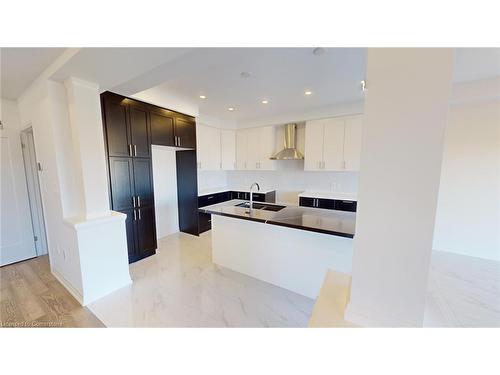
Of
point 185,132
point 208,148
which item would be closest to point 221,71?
point 185,132

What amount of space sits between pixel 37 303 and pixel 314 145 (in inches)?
179

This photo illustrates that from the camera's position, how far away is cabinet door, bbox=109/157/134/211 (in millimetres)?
2543

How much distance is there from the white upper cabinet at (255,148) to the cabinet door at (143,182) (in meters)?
2.35

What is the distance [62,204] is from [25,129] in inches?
64.5

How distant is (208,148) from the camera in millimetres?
4195

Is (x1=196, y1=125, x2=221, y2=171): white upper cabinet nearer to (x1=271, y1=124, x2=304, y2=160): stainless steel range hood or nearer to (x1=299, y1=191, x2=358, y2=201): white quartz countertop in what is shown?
(x1=271, y1=124, x2=304, y2=160): stainless steel range hood

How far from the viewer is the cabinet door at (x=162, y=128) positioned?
293 centimetres

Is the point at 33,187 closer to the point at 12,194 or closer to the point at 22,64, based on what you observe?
the point at 12,194

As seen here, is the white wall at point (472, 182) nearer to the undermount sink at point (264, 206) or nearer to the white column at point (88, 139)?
the undermount sink at point (264, 206)

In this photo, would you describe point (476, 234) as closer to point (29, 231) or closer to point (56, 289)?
point (56, 289)

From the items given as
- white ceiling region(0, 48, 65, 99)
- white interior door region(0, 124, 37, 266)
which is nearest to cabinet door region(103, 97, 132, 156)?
white ceiling region(0, 48, 65, 99)

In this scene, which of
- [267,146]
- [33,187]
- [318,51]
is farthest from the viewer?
[267,146]

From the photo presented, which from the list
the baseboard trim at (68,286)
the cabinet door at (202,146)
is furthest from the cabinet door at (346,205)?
the baseboard trim at (68,286)
